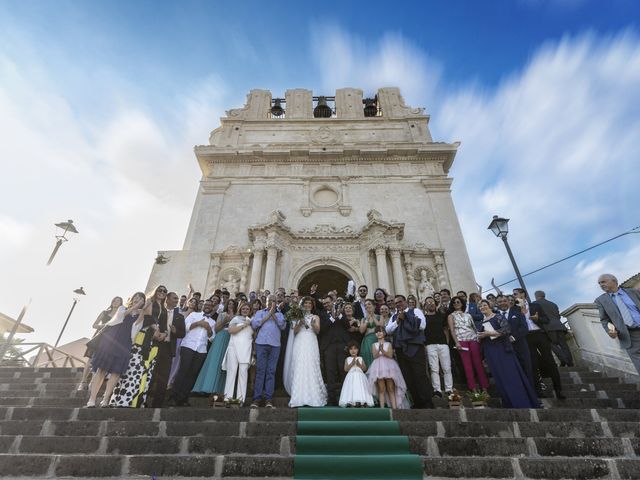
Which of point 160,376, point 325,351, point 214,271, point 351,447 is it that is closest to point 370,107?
point 214,271

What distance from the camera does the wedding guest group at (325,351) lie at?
4852 millimetres

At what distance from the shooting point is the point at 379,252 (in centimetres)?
1338

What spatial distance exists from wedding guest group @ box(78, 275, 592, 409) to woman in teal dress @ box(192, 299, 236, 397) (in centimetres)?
2

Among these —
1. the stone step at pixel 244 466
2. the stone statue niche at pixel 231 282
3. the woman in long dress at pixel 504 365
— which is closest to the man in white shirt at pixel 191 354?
the stone step at pixel 244 466

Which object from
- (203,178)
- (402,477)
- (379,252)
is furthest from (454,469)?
(203,178)

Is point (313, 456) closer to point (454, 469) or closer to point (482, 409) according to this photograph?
point (454, 469)

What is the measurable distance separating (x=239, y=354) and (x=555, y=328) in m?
6.30

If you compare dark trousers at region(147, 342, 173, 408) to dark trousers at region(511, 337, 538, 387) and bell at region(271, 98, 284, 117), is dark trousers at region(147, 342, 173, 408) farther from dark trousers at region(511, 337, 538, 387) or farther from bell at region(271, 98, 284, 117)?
bell at region(271, 98, 284, 117)

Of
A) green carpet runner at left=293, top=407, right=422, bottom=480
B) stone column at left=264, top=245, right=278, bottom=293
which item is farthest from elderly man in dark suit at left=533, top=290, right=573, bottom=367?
stone column at left=264, top=245, right=278, bottom=293

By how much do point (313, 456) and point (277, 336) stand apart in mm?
2483

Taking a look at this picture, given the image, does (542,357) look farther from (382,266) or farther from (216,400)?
(382,266)

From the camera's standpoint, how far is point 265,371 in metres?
A: 5.28

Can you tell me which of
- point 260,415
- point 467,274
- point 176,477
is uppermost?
point 467,274

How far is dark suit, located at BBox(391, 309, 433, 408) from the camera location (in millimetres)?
4996
